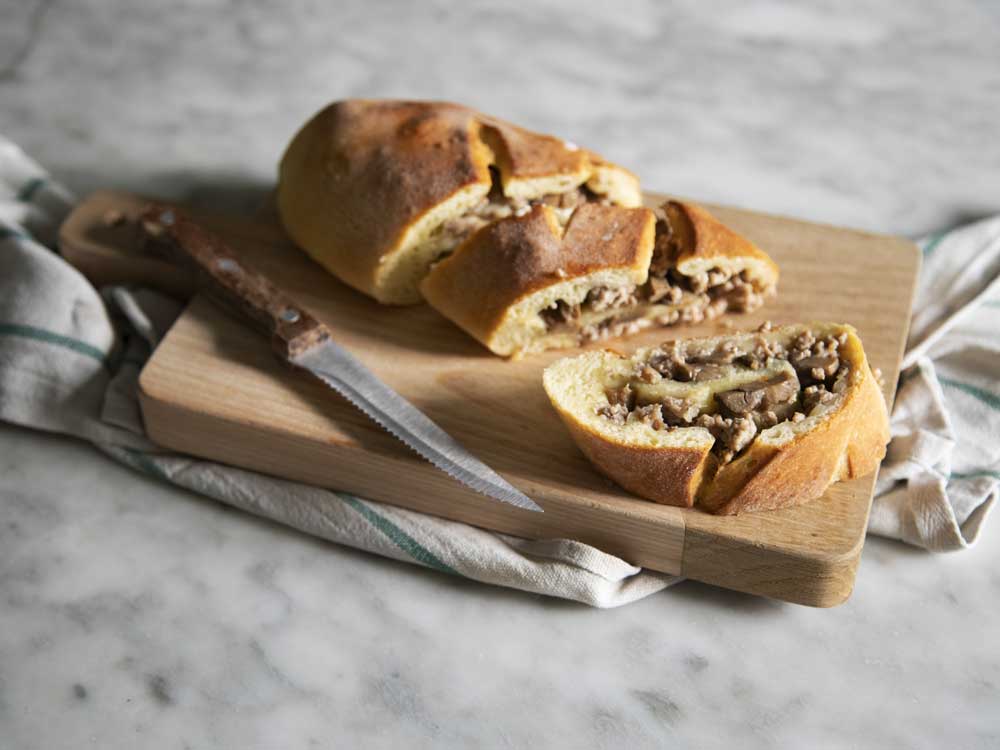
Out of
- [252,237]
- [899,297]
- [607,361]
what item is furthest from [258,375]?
[899,297]

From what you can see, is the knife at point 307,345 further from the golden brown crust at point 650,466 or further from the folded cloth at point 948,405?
the folded cloth at point 948,405

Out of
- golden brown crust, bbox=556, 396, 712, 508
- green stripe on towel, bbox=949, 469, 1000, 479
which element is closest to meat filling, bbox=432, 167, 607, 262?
golden brown crust, bbox=556, 396, 712, 508

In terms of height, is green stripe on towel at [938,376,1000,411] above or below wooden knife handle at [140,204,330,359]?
below

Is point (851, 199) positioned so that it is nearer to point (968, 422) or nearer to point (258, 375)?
point (968, 422)

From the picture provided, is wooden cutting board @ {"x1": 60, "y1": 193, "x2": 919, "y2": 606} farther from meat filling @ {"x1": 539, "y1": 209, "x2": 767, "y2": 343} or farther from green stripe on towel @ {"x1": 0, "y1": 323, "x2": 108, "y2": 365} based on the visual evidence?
green stripe on towel @ {"x1": 0, "y1": 323, "x2": 108, "y2": 365}

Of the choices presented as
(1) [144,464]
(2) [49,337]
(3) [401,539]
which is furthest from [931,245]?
(2) [49,337]

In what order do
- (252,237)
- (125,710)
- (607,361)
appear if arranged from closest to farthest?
1. (125,710)
2. (607,361)
3. (252,237)
